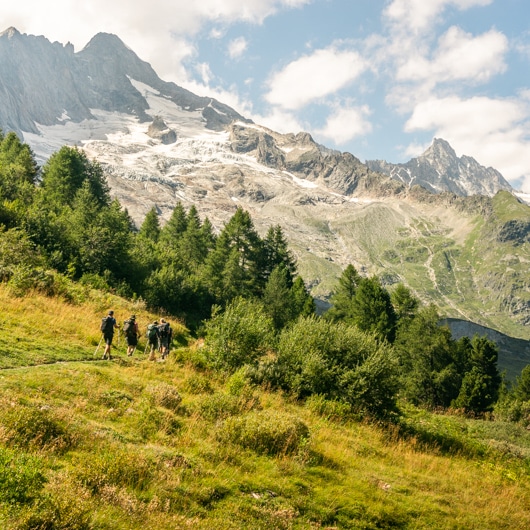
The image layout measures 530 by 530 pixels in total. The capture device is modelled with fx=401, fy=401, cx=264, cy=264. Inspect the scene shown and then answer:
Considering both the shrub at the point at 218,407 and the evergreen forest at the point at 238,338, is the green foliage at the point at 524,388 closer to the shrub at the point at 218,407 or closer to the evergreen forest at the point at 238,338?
the evergreen forest at the point at 238,338

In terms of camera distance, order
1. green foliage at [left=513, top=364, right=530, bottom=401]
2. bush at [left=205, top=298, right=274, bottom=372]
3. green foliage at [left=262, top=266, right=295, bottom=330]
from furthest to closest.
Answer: green foliage at [left=513, top=364, right=530, bottom=401] → green foliage at [left=262, top=266, right=295, bottom=330] → bush at [left=205, top=298, right=274, bottom=372]

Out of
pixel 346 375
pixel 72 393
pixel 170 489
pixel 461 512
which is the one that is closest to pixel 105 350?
pixel 72 393

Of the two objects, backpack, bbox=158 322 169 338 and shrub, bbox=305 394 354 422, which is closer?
shrub, bbox=305 394 354 422

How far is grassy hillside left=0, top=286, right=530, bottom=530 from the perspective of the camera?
6491 mm

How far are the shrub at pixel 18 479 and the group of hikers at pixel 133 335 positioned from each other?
11249 mm

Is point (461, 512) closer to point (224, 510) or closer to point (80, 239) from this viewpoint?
point (224, 510)

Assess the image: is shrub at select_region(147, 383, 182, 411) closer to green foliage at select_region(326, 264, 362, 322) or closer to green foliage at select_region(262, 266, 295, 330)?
green foliage at select_region(262, 266, 295, 330)

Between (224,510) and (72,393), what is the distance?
18.0 ft

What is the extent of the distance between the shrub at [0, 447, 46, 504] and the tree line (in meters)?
11.2

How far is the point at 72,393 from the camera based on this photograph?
10.5 meters

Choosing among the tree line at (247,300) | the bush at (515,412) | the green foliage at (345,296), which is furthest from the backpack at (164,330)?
the green foliage at (345,296)

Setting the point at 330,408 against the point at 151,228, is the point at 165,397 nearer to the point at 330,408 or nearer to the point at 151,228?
the point at 330,408

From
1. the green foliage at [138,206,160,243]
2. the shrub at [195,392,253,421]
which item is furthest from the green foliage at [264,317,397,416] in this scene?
the green foliage at [138,206,160,243]

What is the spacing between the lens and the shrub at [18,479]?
5.62 meters
